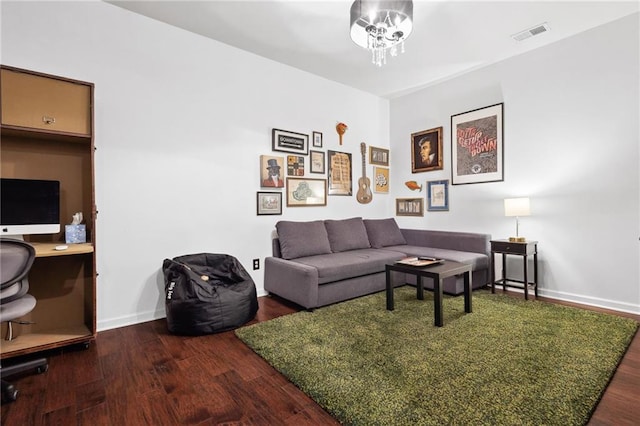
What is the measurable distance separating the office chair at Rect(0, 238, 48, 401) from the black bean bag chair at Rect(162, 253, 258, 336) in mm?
845

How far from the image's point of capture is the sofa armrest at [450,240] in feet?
12.3

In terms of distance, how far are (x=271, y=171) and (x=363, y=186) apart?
1.61 meters

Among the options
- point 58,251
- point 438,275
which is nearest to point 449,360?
point 438,275

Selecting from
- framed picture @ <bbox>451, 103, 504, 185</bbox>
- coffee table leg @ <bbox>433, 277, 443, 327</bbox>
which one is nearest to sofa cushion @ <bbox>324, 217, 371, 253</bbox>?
framed picture @ <bbox>451, 103, 504, 185</bbox>

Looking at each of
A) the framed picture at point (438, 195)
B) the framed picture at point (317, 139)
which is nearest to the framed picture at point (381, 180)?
the framed picture at point (438, 195)

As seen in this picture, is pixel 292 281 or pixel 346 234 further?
pixel 346 234

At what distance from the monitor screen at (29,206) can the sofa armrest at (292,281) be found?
6.28ft

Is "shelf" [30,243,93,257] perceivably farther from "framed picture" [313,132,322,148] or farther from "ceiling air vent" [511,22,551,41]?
"ceiling air vent" [511,22,551,41]

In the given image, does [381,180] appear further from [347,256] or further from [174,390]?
[174,390]

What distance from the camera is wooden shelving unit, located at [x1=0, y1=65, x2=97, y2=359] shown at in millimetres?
2023

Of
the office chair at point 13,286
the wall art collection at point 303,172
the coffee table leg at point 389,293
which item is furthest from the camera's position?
the wall art collection at point 303,172

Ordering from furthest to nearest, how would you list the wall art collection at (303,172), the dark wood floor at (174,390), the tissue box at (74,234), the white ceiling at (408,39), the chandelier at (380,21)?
the wall art collection at (303,172), the white ceiling at (408,39), the tissue box at (74,234), the chandelier at (380,21), the dark wood floor at (174,390)

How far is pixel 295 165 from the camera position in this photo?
3.92 metres

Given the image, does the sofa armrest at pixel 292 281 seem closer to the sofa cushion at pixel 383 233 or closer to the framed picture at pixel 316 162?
the framed picture at pixel 316 162
